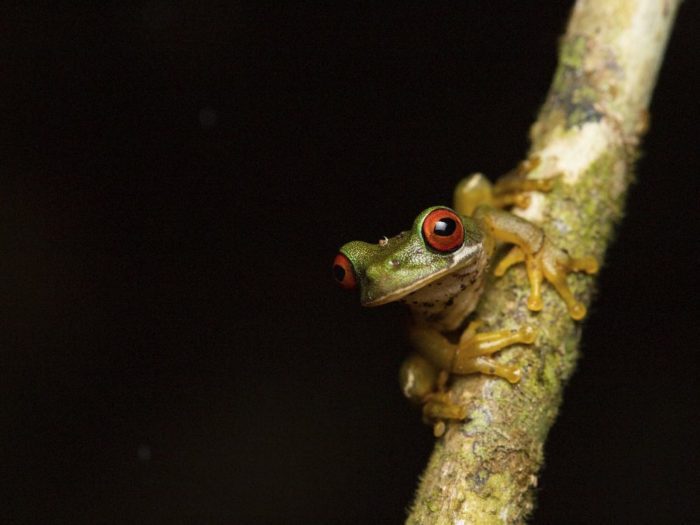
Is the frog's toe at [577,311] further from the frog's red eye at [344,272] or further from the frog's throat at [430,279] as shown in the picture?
the frog's red eye at [344,272]

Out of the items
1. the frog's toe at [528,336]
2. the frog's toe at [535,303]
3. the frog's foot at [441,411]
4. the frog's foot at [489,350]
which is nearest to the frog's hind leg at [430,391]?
the frog's foot at [441,411]

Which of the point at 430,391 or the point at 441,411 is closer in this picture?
the point at 441,411

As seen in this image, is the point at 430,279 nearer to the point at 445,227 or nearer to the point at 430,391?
the point at 445,227

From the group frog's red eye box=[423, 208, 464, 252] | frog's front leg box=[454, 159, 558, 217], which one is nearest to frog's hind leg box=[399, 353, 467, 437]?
frog's red eye box=[423, 208, 464, 252]

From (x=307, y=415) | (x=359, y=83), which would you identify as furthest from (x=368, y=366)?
(x=359, y=83)

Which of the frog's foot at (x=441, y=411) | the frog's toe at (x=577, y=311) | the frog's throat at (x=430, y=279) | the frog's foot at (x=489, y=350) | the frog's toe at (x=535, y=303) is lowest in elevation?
the frog's foot at (x=441, y=411)

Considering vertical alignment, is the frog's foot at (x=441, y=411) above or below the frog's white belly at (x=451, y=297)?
below

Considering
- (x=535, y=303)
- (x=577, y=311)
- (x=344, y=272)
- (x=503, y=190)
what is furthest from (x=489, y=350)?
(x=503, y=190)

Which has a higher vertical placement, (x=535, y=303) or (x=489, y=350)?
(x=535, y=303)
